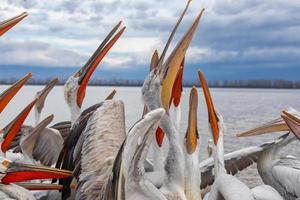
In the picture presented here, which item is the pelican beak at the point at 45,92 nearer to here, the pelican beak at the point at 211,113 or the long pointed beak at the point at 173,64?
the pelican beak at the point at 211,113

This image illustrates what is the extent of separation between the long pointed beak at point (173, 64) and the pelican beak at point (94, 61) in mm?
979

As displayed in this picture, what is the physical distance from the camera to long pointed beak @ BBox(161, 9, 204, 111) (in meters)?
3.84

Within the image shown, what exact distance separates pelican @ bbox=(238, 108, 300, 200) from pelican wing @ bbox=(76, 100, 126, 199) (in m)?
1.52

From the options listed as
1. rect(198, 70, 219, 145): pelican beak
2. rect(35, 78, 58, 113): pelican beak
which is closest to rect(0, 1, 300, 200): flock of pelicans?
rect(198, 70, 219, 145): pelican beak

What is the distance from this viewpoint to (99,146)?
149 inches

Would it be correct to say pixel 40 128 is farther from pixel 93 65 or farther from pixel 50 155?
pixel 93 65

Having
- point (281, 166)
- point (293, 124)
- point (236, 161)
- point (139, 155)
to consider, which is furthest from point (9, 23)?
point (281, 166)

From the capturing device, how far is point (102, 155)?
12.2 ft

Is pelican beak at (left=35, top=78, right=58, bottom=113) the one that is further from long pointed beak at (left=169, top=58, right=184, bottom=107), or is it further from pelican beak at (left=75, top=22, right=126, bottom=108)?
long pointed beak at (left=169, top=58, right=184, bottom=107)

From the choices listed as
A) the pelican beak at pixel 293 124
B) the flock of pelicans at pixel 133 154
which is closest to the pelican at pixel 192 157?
the flock of pelicans at pixel 133 154

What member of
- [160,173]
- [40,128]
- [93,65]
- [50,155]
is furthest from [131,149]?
[50,155]

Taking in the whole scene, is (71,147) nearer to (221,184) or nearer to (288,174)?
(221,184)

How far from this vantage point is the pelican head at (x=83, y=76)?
15.8 feet

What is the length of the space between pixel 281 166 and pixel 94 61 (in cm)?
202
